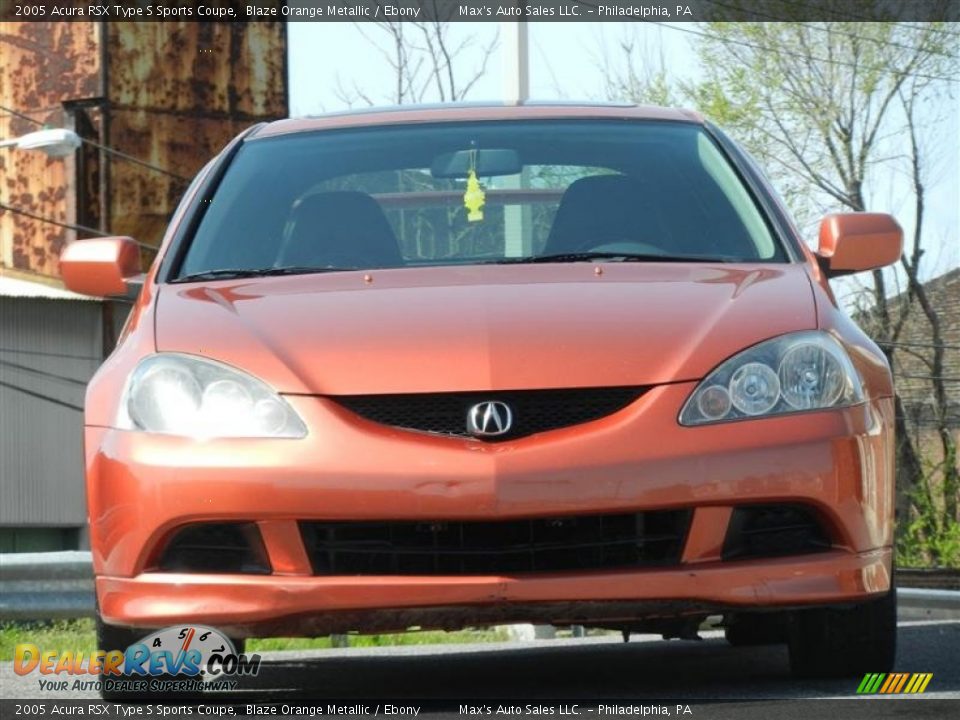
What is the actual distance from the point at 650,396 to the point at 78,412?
30.4 metres

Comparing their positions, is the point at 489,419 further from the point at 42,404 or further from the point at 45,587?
the point at 42,404

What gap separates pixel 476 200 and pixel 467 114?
36cm

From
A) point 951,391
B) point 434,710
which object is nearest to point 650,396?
point 434,710

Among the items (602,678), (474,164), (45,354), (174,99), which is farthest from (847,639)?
(45,354)

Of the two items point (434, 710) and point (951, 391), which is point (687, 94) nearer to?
point (951, 391)

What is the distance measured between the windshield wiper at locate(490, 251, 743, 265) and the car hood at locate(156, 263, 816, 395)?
183 mm

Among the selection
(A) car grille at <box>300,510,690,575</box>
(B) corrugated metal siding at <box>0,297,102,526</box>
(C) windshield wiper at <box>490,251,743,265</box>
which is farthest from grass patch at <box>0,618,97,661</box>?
(B) corrugated metal siding at <box>0,297,102,526</box>

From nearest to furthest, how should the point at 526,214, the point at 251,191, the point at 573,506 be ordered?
the point at 573,506 < the point at 251,191 < the point at 526,214

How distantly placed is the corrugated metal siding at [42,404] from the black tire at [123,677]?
93.0 ft

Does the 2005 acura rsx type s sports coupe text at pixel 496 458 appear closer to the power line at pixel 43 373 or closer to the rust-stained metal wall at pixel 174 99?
the rust-stained metal wall at pixel 174 99

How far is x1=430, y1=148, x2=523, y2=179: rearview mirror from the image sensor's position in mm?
5734

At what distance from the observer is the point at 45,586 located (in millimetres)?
7641

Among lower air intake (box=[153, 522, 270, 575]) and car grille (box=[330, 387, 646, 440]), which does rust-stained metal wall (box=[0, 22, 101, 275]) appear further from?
car grille (box=[330, 387, 646, 440])

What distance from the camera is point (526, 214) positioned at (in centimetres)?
618
